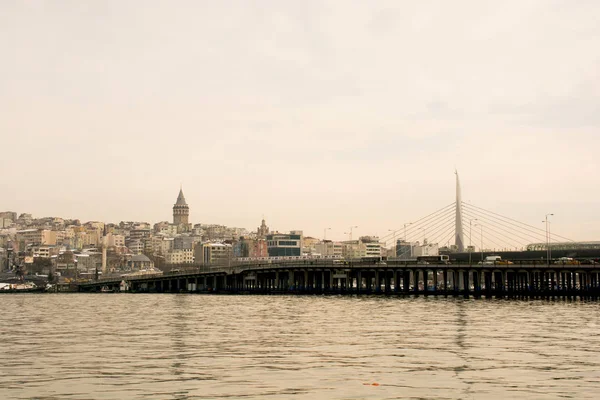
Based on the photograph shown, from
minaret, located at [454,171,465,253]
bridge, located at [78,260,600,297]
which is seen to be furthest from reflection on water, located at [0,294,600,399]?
minaret, located at [454,171,465,253]

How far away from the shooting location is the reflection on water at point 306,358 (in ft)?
107

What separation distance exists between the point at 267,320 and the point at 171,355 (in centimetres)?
2991

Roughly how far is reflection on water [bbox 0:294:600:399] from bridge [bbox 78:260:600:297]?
211 feet

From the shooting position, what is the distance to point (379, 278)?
157 m

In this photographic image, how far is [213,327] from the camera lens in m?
65.5

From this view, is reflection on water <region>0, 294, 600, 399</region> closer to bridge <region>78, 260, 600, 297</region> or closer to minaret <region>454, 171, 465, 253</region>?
bridge <region>78, 260, 600, 297</region>

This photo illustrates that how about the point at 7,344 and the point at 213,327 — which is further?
the point at 213,327

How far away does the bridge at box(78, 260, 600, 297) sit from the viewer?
135 m

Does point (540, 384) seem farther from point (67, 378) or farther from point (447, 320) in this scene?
point (447, 320)

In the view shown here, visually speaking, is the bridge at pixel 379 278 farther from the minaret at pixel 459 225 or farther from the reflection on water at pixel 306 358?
the reflection on water at pixel 306 358

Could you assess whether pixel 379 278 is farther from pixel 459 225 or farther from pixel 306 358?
pixel 306 358

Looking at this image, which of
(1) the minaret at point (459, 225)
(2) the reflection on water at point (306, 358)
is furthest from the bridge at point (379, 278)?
(2) the reflection on water at point (306, 358)

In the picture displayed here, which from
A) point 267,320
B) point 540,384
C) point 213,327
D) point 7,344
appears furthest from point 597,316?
point 7,344

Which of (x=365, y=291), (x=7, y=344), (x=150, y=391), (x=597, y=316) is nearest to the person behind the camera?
(x=150, y=391)
